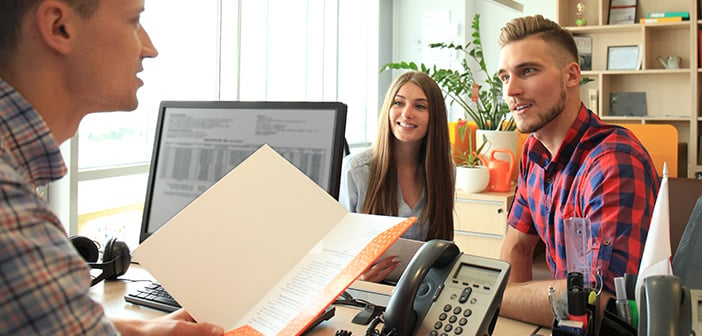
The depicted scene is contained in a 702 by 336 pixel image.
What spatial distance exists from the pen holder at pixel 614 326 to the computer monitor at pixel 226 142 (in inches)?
20.4

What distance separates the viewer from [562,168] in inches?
69.0

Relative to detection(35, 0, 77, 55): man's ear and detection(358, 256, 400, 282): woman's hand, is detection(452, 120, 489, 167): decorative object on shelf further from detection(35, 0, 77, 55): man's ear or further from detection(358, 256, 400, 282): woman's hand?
detection(35, 0, 77, 55): man's ear

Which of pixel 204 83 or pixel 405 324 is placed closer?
pixel 405 324

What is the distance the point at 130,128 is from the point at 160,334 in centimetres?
259

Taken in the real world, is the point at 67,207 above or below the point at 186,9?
below

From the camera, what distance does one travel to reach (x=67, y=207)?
277 cm

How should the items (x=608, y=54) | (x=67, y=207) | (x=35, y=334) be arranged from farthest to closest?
(x=608, y=54) < (x=67, y=207) < (x=35, y=334)

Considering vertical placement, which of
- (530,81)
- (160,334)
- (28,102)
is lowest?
(160,334)

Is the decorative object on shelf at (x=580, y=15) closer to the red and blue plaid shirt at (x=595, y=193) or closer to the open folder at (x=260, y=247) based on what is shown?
the red and blue plaid shirt at (x=595, y=193)

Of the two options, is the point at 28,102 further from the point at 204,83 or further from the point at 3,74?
the point at 204,83

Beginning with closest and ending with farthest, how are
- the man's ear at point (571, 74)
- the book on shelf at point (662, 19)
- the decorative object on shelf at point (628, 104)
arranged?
the man's ear at point (571, 74) < the book on shelf at point (662, 19) < the decorative object on shelf at point (628, 104)

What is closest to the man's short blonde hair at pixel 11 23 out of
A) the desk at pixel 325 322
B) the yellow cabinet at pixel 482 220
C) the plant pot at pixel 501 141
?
the desk at pixel 325 322

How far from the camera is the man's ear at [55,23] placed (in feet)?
1.99

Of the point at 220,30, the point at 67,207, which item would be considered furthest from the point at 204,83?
the point at 67,207
